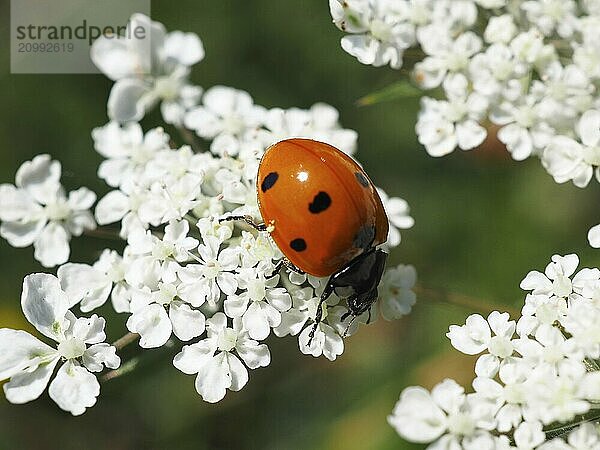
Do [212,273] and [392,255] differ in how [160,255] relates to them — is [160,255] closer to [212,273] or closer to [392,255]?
[212,273]

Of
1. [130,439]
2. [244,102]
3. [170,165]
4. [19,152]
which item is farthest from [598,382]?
[19,152]

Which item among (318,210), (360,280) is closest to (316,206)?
(318,210)

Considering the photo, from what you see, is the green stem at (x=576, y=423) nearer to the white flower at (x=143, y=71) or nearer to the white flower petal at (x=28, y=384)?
the white flower petal at (x=28, y=384)

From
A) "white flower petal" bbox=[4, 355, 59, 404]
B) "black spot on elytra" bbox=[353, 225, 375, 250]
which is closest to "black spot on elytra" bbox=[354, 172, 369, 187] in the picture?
"black spot on elytra" bbox=[353, 225, 375, 250]

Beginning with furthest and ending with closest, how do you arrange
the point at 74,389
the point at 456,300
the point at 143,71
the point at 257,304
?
the point at 143,71
the point at 456,300
the point at 257,304
the point at 74,389

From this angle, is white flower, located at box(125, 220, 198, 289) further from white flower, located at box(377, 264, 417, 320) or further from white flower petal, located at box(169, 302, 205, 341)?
white flower, located at box(377, 264, 417, 320)

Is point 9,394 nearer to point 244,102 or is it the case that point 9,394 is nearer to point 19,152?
point 244,102

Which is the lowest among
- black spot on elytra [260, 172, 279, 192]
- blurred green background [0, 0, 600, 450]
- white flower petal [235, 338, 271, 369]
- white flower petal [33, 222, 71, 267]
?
blurred green background [0, 0, 600, 450]
